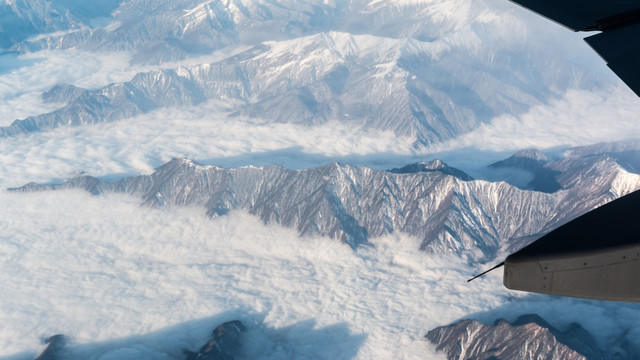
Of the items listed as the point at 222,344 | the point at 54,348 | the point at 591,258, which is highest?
the point at 591,258

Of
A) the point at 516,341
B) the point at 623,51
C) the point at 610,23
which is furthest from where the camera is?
the point at 516,341

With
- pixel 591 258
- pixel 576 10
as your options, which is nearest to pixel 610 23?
pixel 576 10

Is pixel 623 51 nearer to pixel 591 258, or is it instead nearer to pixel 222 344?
pixel 591 258

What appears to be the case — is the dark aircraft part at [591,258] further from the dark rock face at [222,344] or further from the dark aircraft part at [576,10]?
the dark rock face at [222,344]

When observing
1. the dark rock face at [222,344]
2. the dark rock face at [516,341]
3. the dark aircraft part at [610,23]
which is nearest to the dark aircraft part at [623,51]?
the dark aircraft part at [610,23]

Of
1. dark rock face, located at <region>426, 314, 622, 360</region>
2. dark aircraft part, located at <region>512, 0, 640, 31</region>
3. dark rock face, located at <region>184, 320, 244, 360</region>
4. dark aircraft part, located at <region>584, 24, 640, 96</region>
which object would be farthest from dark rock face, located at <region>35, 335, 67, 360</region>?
dark aircraft part, located at <region>584, 24, 640, 96</region>

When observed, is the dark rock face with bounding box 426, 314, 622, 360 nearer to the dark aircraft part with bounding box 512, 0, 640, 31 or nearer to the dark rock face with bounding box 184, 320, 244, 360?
the dark rock face with bounding box 184, 320, 244, 360

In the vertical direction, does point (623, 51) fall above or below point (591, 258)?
above
